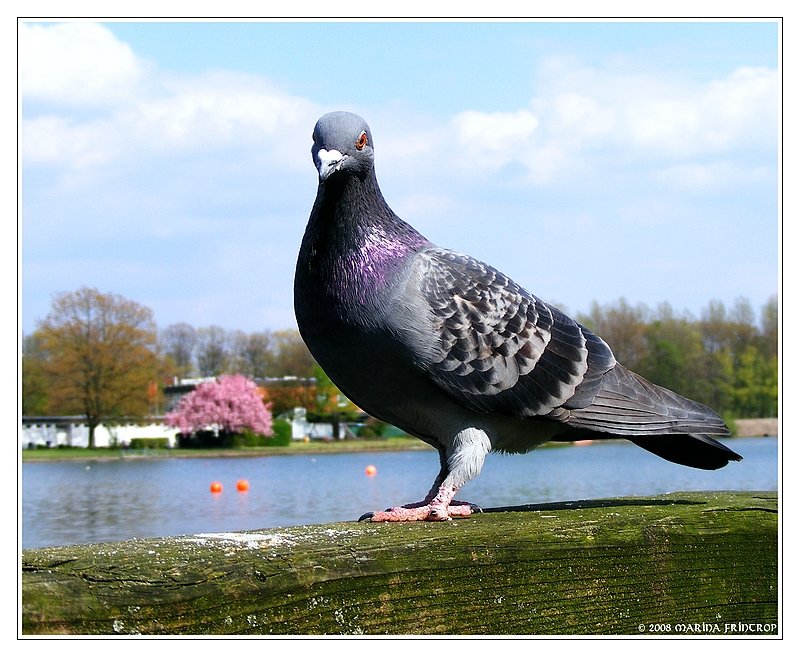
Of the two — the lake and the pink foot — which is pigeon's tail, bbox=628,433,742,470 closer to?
the pink foot

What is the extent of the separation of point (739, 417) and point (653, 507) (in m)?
32.3

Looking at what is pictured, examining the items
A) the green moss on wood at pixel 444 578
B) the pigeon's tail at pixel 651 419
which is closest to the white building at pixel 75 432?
the pigeon's tail at pixel 651 419

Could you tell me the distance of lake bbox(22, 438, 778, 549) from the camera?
721 inches

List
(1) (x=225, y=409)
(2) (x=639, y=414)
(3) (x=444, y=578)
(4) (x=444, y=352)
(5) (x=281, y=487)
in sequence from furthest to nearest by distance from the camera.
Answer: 1. (1) (x=225, y=409)
2. (5) (x=281, y=487)
3. (2) (x=639, y=414)
4. (4) (x=444, y=352)
5. (3) (x=444, y=578)

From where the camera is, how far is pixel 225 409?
51.2 m

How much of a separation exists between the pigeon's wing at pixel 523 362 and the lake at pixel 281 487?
5.31 meters

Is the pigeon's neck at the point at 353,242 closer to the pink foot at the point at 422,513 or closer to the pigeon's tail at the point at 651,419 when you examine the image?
the pink foot at the point at 422,513

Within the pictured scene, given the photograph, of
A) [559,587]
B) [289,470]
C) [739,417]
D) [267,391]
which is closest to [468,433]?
[559,587]

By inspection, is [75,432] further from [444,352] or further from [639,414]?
[444,352]

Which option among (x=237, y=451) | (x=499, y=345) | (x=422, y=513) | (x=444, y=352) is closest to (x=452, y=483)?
(x=422, y=513)

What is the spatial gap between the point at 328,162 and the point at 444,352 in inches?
39.0

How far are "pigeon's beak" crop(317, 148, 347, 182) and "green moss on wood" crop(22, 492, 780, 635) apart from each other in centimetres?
141
